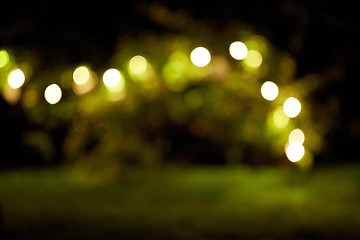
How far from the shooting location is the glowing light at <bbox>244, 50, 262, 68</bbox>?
4.13m

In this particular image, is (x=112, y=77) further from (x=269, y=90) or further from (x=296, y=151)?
(x=296, y=151)

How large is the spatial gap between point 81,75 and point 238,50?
1.30 meters

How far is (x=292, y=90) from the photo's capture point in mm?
4359

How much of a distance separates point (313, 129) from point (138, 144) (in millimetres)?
1633

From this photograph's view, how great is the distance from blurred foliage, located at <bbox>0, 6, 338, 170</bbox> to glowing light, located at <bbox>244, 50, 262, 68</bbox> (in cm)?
7

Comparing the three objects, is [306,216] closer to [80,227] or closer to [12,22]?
[80,227]

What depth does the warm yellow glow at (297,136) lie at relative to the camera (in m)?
4.21

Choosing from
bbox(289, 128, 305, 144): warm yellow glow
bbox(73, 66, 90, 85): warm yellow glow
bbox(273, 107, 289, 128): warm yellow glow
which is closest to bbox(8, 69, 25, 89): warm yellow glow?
bbox(73, 66, 90, 85): warm yellow glow

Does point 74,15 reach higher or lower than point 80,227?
higher

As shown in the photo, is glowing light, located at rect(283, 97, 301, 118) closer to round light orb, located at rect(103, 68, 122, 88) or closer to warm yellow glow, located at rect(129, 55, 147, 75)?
warm yellow glow, located at rect(129, 55, 147, 75)

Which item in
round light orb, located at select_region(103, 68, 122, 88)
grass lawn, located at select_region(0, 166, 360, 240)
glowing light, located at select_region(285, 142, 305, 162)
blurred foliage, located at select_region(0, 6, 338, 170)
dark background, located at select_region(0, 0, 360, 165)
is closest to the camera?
grass lawn, located at select_region(0, 166, 360, 240)

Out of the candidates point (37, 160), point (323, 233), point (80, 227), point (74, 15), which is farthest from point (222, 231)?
point (37, 160)

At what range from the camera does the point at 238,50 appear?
4023mm

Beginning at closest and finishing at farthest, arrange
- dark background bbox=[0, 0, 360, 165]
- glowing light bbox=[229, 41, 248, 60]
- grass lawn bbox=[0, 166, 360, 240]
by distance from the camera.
Result: 1. grass lawn bbox=[0, 166, 360, 240]
2. dark background bbox=[0, 0, 360, 165]
3. glowing light bbox=[229, 41, 248, 60]
